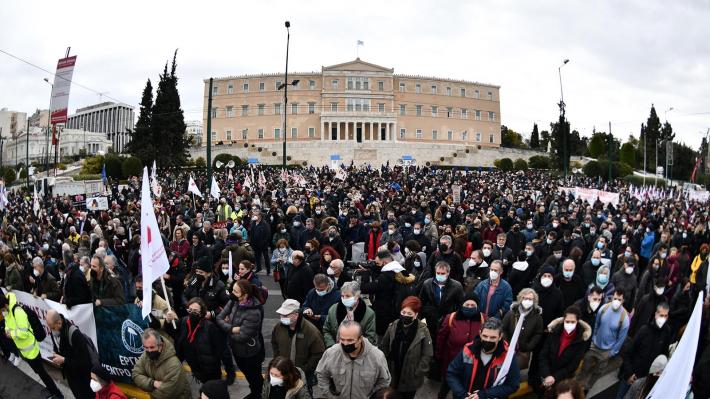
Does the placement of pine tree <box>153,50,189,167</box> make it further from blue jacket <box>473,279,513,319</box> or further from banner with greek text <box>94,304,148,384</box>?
blue jacket <box>473,279,513,319</box>

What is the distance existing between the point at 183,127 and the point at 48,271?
38.9m

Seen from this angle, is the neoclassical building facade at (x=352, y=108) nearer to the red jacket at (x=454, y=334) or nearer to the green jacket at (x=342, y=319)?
the red jacket at (x=454, y=334)

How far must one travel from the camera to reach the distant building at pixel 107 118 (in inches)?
5138

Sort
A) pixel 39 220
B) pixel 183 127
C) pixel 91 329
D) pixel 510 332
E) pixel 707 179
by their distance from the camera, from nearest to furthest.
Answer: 1. pixel 510 332
2. pixel 91 329
3. pixel 39 220
4. pixel 183 127
5. pixel 707 179

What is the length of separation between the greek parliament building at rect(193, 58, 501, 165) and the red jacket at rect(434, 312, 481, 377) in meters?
76.0

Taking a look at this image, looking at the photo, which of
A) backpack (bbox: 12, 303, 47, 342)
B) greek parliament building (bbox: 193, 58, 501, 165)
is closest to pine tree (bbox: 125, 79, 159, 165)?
greek parliament building (bbox: 193, 58, 501, 165)

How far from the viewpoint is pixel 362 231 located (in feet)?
39.9

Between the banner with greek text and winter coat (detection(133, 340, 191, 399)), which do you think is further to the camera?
the banner with greek text

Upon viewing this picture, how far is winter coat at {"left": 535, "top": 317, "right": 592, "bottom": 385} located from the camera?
18.9ft

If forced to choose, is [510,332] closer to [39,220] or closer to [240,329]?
[240,329]

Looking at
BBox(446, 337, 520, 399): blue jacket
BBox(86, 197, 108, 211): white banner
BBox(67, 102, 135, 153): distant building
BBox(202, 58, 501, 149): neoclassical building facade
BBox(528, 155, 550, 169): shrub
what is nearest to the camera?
BBox(446, 337, 520, 399): blue jacket

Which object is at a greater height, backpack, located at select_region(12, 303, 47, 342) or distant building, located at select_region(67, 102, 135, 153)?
distant building, located at select_region(67, 102, 135, 153)

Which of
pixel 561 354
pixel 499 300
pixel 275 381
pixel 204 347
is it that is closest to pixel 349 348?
pixel 275 381

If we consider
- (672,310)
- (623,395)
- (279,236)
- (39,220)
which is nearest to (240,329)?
(623,395)
